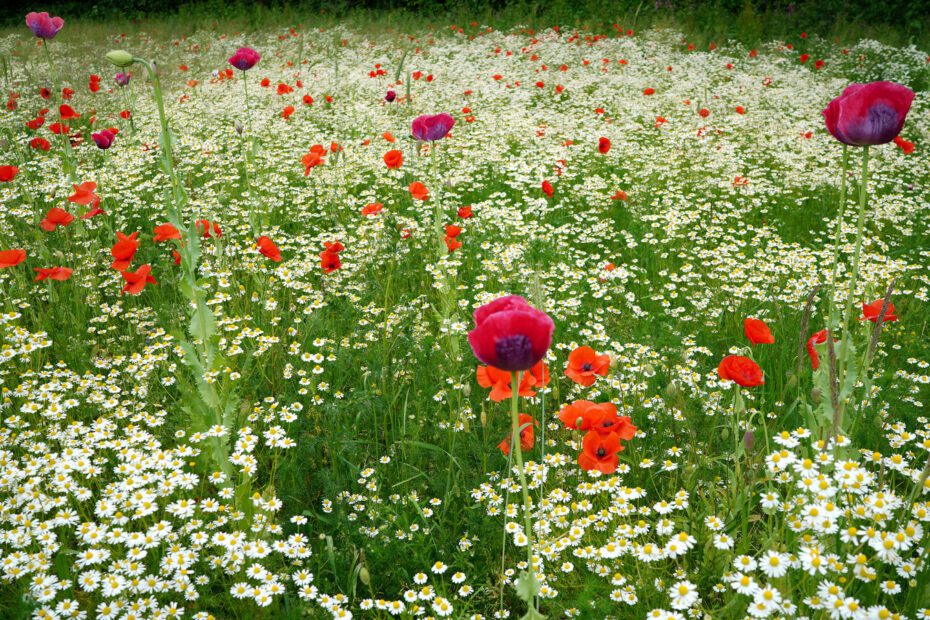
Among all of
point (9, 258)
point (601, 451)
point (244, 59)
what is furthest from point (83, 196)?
point (601, 451)

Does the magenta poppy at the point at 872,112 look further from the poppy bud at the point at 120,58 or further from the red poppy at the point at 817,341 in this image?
the poppy bud at the point at 120,58

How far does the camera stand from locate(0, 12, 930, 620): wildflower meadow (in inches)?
79.7

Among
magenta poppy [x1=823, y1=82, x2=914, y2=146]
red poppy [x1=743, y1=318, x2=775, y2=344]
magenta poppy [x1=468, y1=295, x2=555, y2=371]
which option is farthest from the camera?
red poppy [x1=743, y1=318, x2=775, y2=344]

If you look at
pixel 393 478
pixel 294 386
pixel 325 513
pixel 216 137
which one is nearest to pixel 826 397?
pixel 393 478

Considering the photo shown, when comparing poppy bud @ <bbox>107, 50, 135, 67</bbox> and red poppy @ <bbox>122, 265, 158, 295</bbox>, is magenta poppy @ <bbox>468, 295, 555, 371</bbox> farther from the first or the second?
red poppy @ <bbox>122, 265, 158, 295</bbox>

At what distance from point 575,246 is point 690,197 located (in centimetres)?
116

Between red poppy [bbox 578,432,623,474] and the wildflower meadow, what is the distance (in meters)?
0.01

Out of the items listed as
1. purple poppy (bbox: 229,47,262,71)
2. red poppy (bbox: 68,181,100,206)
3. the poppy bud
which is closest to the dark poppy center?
the poppy bud

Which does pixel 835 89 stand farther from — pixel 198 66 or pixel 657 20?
pixel 198 66

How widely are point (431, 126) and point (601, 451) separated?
208 cm

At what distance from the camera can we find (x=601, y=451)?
2.30 meters

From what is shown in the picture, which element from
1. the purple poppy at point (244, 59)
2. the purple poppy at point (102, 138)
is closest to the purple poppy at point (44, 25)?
the purple poppy at point (102, 138)

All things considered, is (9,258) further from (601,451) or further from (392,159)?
(601,451)

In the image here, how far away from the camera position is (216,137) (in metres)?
6.64
